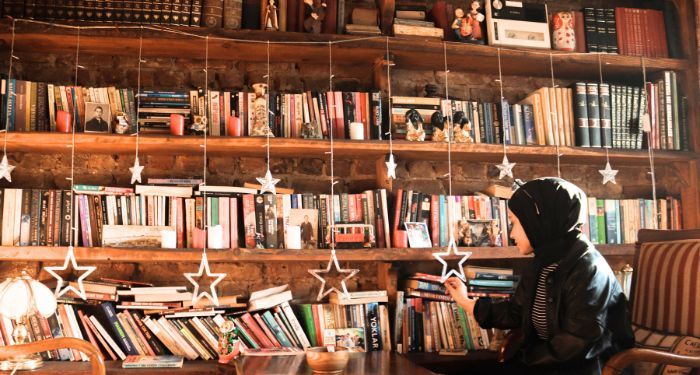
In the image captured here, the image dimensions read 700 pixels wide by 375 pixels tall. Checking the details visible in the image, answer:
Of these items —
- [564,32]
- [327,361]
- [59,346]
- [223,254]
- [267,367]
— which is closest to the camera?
[327,361]

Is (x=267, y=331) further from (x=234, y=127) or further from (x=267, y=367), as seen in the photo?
(x=234, y=127)

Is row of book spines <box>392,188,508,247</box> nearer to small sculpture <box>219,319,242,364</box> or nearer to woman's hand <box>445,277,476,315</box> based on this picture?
woman's hand <box>445,277,476,315</box>

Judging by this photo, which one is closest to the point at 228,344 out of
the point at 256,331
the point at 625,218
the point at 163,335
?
the point at 256,331

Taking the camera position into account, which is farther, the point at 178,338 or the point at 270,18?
the point at 270,18

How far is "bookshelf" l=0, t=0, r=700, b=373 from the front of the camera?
8.68 feet

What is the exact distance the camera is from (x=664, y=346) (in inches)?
86.9

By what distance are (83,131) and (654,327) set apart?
2.51m

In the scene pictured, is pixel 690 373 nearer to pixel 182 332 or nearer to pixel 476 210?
pixel 476 210

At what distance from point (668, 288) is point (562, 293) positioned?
0.43m

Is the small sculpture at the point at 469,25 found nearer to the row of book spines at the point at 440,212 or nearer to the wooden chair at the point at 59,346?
the row of book spines at the point at 440,212

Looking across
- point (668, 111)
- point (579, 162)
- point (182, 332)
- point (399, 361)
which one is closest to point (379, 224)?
point (399, 361)

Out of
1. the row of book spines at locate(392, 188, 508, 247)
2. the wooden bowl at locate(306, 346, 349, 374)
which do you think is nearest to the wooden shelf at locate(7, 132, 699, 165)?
the row of book spines at locate(392, 188, 508, 247)

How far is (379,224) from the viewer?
2838 mm

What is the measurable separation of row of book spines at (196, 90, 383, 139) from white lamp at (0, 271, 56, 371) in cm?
98
